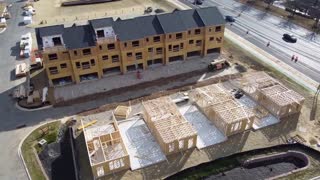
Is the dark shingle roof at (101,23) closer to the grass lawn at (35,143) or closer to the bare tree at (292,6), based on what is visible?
the grass lawn at (35,143)

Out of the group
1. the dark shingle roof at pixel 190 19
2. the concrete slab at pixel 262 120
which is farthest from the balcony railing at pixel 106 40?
the concrete slab at pixel 262 120


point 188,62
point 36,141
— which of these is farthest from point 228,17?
point 36,141

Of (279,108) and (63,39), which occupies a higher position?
(63,39)

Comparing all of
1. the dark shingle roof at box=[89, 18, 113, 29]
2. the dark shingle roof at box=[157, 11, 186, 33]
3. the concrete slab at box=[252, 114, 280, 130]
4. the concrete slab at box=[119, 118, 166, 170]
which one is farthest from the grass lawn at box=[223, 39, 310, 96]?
the concrete slab at box=[119, 118, 166, 170]

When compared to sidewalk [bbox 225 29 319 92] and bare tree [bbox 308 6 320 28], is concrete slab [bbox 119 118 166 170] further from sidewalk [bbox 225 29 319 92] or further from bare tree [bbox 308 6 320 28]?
bare tree [bbox 308 6 320 28]

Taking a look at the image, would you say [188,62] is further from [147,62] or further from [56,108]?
[56,108]

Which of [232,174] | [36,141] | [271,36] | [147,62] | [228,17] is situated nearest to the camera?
[232,174]
